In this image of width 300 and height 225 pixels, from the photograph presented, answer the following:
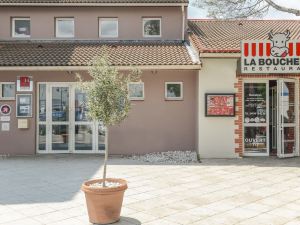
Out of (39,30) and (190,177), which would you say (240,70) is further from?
(39,30)

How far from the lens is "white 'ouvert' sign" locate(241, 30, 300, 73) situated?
1209 cm

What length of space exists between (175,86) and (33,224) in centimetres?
858

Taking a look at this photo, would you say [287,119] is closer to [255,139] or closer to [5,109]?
[255,139]

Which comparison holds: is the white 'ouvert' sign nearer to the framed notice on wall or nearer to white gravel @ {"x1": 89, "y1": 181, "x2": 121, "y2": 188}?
the framed notice on wall

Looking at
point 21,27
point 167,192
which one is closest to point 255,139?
Result: point 167,192

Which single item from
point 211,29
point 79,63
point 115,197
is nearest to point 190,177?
point 115,197

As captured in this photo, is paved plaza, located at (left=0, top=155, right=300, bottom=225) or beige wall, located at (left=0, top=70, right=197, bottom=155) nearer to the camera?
paved plaza, located at (left=0, top=155, right=300, bottom=225)

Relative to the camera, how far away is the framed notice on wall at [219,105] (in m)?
12.1

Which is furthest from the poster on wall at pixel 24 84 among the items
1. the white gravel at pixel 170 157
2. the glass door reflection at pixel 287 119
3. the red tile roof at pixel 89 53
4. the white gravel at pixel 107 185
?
the glass door reflection at pixel 287 119

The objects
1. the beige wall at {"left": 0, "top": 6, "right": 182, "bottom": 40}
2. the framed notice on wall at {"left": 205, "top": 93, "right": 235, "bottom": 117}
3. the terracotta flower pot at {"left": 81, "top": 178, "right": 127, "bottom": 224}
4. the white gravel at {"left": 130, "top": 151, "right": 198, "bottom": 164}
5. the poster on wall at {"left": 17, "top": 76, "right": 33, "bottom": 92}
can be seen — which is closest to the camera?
the terracotta flower pot at {"left": 81, "top": 178, "right": 127, "bottom": 224}

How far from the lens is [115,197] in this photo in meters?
5.69

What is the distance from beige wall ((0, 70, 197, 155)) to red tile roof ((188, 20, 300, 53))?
56.3 inches

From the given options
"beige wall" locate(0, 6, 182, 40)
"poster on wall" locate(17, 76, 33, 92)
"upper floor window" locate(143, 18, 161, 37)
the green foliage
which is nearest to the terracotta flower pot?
the green foliage

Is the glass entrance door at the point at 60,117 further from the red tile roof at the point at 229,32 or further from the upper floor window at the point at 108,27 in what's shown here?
the red tile roof at the point at 229,32
